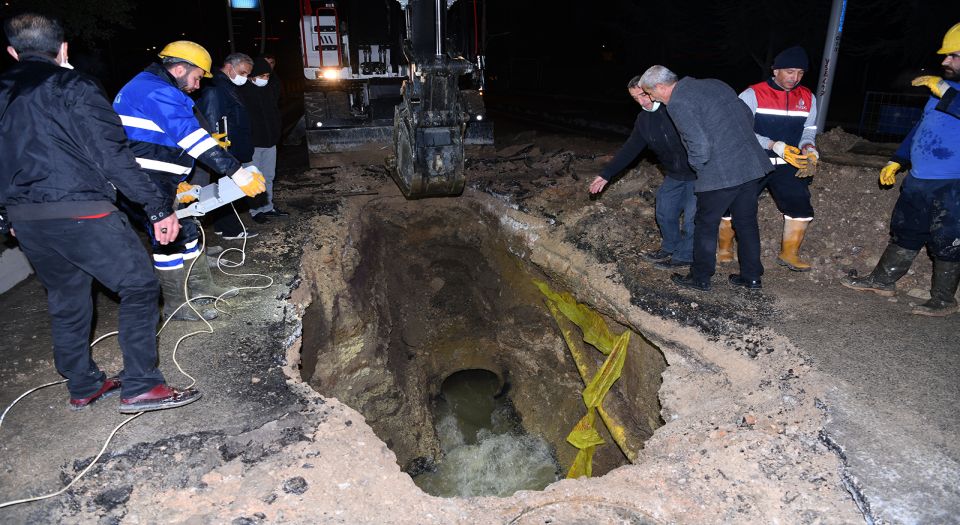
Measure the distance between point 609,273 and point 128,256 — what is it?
3.75m

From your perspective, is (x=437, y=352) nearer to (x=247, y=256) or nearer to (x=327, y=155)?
(x=247, y=256)

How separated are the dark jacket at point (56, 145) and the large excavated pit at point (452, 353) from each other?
222 cm

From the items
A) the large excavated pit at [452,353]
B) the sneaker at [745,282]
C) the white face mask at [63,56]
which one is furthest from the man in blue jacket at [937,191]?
the white face mask at [63,56]

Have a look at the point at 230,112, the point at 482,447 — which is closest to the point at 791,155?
the point at 482,447

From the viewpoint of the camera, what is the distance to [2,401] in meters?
3.48

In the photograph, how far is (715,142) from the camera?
4320 mm

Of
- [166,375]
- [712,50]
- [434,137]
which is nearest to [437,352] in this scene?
[434,137]

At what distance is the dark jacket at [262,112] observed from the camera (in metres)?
6.18

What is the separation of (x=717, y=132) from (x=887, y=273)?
1.78m

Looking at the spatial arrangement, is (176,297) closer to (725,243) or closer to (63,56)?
(63,56)

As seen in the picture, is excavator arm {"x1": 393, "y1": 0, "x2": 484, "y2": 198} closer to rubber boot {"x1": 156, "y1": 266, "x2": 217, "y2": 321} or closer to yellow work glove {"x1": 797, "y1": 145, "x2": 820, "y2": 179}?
rubber boot {"x1": 156, "y1": 266, "x2": 217, "y2": 321}

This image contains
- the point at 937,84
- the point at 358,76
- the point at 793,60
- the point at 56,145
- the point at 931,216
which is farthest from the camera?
the point at 358,76

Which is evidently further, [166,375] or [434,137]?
[434,137]

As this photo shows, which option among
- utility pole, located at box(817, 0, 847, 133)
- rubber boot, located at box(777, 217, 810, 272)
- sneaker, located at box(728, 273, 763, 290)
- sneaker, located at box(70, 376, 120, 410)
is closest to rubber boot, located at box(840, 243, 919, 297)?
rubber boot, located at box(777, 217, 810, 272)
